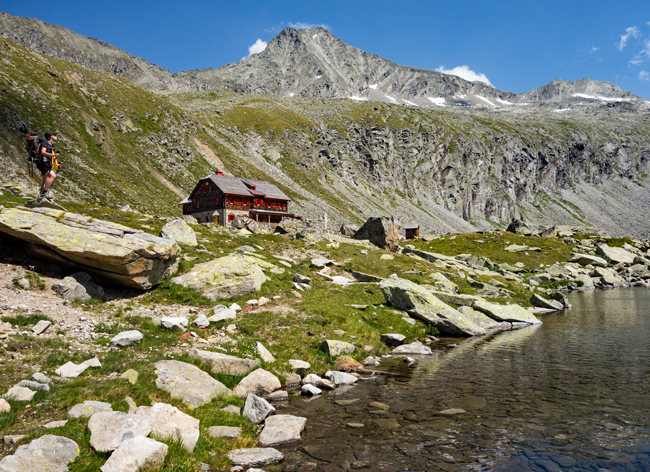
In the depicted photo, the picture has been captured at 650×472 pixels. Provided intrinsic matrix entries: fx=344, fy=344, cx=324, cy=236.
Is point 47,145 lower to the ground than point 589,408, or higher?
higher

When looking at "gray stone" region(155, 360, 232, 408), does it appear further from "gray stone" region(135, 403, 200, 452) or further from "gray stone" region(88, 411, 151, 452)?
"gray stone" region(88, 411, 151, 452)

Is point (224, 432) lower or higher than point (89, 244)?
lower

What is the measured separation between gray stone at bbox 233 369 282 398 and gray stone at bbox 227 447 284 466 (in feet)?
12.7

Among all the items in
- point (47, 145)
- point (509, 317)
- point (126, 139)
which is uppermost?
point (126, 139)

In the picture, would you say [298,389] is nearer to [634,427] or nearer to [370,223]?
[634,427]

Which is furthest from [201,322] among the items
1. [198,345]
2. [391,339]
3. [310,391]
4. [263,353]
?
[391,339]

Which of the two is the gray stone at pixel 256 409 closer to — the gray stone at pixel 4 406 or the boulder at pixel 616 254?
the gray stone at pixel 4 406

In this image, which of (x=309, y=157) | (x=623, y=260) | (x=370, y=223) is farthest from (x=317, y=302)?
(x=309, y=157)

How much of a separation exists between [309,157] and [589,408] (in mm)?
194918

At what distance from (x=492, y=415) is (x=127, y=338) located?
15.4 meters

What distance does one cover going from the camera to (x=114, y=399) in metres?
10.6

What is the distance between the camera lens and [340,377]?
16.3 m

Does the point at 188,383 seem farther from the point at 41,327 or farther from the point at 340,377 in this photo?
the point at 41,327

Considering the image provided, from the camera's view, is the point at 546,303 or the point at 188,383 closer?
the point at 188,383
